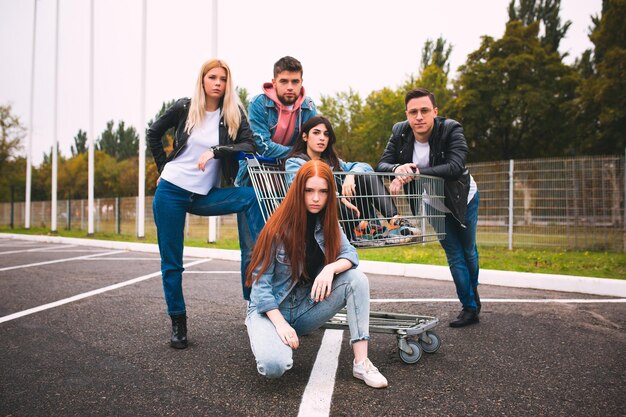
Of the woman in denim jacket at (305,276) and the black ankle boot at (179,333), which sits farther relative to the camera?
the black ankle boot at (179,333)

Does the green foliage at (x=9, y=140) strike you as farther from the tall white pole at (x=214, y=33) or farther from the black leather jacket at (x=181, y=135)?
the black leather jacket at (x=181, y=135)

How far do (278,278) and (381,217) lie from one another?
0.84 metres

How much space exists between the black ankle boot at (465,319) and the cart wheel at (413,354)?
1.02m

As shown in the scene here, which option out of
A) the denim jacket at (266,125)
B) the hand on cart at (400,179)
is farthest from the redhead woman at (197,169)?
the hand on cart at (400,179)

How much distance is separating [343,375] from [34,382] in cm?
177

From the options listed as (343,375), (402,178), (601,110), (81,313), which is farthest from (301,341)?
(601,110)

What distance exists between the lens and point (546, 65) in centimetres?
2519

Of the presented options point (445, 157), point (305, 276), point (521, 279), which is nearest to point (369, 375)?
point (305, 276)

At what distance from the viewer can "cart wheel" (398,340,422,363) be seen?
2.98 m

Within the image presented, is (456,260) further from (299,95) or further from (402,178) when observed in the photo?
(299,95)

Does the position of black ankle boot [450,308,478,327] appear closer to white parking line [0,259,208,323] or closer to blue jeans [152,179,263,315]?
blue jeans [152,179,263,315]

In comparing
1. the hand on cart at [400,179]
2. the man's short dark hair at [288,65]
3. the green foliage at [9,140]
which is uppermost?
the green foliage at [9,140]

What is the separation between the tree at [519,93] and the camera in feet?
80.1

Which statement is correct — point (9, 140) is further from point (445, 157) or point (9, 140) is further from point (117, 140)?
point (117, 140)
